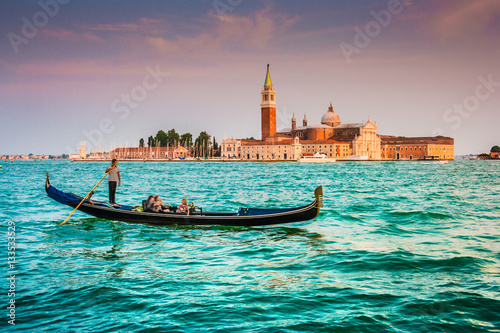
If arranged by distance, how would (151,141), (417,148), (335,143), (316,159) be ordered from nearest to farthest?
(316,159)
(335,143)
(417,148)
(151,141)

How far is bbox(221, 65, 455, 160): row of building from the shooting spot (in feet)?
366

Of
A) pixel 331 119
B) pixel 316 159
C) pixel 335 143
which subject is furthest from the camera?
pixel 331 119

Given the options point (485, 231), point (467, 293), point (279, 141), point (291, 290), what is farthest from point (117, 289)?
point (279, 141)

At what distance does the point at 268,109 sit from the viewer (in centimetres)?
11238

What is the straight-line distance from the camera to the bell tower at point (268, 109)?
4439 inches

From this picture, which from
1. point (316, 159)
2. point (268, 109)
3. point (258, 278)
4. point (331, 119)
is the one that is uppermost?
point (268, 109)

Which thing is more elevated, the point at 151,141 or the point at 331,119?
the point at 331,119

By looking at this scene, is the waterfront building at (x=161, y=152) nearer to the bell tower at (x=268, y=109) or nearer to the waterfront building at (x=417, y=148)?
the bell tower at (x=268, y=109)

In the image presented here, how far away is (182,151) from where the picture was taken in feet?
424

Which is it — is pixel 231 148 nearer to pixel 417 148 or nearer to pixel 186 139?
pixel 186 139

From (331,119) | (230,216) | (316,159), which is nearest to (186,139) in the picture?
(331,119)

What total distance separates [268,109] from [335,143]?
17625 mm

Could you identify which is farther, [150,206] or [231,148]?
[231,148]

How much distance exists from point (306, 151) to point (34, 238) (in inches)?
4136
